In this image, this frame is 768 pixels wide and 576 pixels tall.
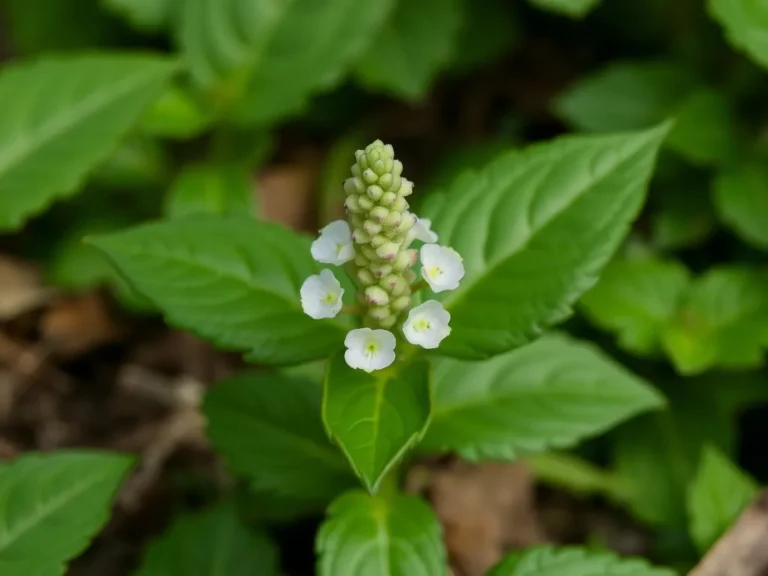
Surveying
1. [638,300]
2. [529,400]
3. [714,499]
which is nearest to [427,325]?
[529,400]

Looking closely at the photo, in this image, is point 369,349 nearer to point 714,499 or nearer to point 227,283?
point 227,283

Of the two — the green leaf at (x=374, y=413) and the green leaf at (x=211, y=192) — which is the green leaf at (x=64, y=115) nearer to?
the green leaf at (x=211, y=192)

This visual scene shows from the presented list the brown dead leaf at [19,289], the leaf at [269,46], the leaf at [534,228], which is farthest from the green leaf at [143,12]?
the leaf at [534,228]

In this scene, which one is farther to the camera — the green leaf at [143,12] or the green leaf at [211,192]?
the green leaf at [143,12]

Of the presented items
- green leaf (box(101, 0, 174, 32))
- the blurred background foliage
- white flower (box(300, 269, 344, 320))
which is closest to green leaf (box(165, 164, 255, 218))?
the blurred background foliage

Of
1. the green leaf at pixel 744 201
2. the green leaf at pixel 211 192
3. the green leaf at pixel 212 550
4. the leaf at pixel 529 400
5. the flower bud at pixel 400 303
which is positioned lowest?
the green leaf at pixel 212 550
